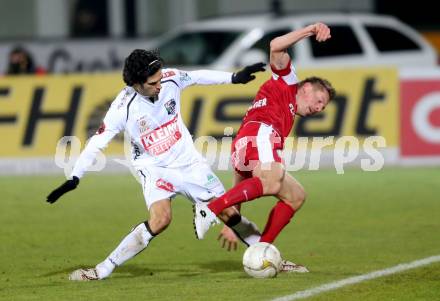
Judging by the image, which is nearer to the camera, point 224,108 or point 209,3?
point 224,108

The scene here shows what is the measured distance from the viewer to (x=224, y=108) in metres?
18.8

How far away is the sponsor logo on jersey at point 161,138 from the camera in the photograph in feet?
34.2

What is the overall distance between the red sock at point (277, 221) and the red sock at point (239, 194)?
0.28 metres

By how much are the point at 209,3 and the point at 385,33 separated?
24.2 feet

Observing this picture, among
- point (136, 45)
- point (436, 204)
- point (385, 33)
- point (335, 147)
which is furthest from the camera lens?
point (136, 45)

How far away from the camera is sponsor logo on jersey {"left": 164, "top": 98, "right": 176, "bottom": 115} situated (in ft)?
34.3

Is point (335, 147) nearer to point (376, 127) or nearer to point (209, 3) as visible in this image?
point (376, 127)

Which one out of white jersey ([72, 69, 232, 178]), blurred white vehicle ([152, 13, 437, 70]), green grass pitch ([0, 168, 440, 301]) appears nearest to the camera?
green grass pitch ([0, 168, 440, 301])

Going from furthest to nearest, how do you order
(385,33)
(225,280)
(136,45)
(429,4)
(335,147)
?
1. (429,4)
2. (136,45)
3. (385,33)
4. (335,147)
5. (225,280)

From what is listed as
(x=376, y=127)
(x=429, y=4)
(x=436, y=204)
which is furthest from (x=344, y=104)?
(x=429, y=4)

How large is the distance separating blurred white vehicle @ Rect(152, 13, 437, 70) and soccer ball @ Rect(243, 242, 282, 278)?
11093 millimetres

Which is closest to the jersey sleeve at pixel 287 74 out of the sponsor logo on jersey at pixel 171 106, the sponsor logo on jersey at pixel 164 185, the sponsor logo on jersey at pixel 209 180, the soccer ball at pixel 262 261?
the sponsor logo on jersey at pixel 171 106

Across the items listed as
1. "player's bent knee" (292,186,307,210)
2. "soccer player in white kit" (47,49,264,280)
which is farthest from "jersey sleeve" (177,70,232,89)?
"player's bent knee" (292,186,307,210)

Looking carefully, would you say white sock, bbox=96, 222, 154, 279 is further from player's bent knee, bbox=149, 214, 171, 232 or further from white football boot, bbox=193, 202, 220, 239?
white football boot, bbox=193, 202, 220, 239
